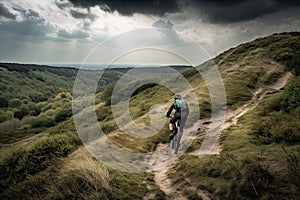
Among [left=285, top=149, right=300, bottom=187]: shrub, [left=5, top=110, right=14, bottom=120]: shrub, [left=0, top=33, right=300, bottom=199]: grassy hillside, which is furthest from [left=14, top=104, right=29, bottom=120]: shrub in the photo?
[left=285, top=149, right=300, bottom=187]: shrub

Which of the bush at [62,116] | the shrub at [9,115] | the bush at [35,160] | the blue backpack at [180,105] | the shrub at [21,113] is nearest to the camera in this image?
the bush at [35,160]

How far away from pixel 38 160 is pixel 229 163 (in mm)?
9424

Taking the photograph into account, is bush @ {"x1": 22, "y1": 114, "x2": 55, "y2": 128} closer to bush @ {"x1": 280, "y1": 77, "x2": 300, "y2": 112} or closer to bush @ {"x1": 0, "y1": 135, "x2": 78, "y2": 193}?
bush @ {"x1": 0, "y1": 135, "x2": 78, "y2": 193}

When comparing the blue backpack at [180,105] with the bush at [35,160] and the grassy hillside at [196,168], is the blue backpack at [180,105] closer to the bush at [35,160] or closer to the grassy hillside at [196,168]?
the grassy hillside at [196,168]

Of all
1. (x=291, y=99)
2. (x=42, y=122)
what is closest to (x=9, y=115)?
(x=42, y=122)

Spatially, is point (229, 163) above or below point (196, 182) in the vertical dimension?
above

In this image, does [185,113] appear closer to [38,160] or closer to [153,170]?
[153,170]

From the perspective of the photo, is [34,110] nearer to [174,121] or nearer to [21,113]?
Answer: [21,113]

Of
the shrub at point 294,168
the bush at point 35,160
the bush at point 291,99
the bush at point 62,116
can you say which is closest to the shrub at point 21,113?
the bush at point 62,116

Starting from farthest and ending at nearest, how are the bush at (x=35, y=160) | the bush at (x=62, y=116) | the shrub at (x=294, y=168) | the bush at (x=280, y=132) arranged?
the bush at (x=62, y=116)
the bush at (x=35, y=160)
the bush at (x=280, y=132)
the shrub at (x=294, y=168)

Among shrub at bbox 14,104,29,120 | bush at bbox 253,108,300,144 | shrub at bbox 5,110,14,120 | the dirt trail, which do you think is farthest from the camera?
shrub at bbox 14,104,29,120

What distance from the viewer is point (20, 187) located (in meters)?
10.0

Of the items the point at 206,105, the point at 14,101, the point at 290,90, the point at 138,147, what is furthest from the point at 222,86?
the point at 14,101

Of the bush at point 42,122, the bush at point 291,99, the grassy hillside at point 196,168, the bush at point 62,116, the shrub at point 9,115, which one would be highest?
the bush at point 291,99
